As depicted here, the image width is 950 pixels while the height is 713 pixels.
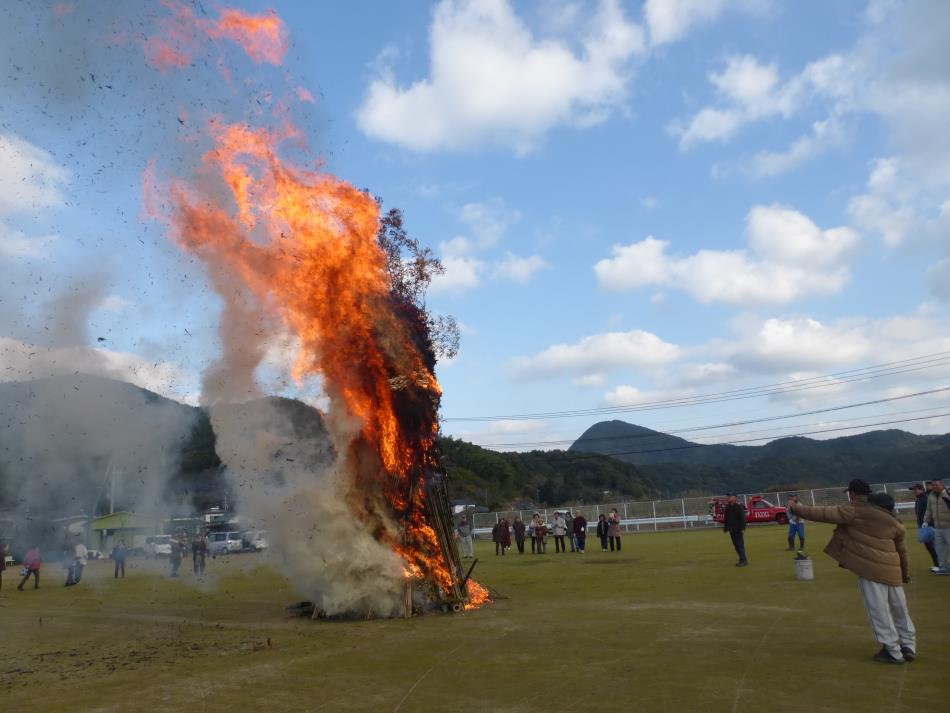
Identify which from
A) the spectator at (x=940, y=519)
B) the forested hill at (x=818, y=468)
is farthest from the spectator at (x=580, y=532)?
the forested hill at (x=818, y=468)

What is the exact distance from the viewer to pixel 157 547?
122 ft

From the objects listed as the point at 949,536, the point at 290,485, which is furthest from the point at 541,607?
the point at 949,536

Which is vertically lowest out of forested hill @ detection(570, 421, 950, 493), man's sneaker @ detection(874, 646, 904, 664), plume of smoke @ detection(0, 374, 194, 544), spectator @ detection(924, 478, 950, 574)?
forested hill @ detection(570, 421, 950, 493)

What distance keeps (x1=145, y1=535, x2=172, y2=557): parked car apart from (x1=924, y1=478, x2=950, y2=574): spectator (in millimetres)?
35616

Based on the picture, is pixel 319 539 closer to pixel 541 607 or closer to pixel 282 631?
pixel 282 631

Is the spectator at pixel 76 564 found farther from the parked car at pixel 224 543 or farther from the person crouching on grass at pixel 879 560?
the person crouching on grass at pixel 879 560

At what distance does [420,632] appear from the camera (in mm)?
10258

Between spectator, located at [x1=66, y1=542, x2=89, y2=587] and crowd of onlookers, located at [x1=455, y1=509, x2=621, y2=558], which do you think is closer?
spectator, located at [x1=66, y1=542, x2=89, y2=587]

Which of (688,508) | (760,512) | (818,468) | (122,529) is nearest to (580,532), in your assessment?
(760,512)

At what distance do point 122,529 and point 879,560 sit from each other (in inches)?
1553

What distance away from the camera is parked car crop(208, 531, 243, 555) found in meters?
44.7

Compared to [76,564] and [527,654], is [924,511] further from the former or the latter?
[76,564]

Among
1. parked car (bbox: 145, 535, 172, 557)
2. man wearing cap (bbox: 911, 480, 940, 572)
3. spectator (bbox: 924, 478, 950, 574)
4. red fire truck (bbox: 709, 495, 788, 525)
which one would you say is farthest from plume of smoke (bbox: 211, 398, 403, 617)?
red fire truck (bbox: 709, 495, 788, 525)

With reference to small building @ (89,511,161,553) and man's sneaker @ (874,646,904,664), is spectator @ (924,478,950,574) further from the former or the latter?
small building @ (89,511,161,553)
